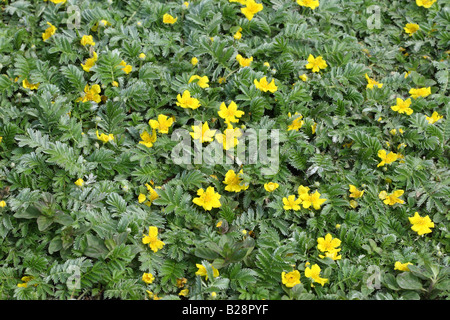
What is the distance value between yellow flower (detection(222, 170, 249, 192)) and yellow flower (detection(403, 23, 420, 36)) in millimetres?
2365

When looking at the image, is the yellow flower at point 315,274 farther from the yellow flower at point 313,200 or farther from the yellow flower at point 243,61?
the yellow flower at point 243,61

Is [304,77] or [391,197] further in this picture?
[304,77]

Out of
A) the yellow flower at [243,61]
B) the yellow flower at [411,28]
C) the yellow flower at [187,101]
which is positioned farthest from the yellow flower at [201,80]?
the yellow flower at [411,28]

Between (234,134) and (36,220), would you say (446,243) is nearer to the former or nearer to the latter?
(234,134)

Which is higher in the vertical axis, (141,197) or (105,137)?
(105,137)

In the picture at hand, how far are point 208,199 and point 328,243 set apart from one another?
0.90 meters

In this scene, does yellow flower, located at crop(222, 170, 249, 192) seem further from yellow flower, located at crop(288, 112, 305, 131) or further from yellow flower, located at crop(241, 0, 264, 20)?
yellow flower, located at crop(241, 0, 264, 20)

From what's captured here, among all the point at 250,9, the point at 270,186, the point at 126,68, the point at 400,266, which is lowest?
the point at 400,266

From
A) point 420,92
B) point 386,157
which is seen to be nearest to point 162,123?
point 386,157

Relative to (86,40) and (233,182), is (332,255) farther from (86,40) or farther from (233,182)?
(86,40)

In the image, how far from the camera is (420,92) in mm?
4223

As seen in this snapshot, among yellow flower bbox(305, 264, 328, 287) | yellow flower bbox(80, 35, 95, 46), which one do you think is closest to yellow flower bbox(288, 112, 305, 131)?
yellow flower bbox(305, 264, 328, 287)

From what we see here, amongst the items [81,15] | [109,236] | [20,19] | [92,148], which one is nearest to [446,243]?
[109,236]

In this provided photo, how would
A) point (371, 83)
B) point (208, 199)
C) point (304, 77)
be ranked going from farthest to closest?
point (371, 83) < point (304, 77) < point (208, 199)
